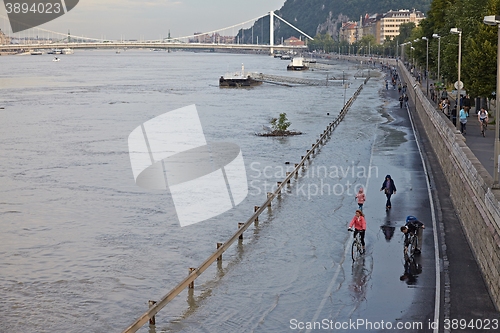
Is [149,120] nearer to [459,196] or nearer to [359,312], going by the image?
[459,196]

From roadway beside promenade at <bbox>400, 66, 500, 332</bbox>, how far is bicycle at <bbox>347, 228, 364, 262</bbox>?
1553 mm

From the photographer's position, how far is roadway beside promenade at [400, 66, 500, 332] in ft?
38.5

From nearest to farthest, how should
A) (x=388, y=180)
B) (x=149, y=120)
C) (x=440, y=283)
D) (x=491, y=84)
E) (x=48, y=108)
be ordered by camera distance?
1. (x=440, y=283)
2. (x=388, y=180)
3. (x=491, y=84)
4. (x=149, y=120)
5. (x=48, y=108)

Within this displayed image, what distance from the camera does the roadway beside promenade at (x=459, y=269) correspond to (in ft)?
38.5

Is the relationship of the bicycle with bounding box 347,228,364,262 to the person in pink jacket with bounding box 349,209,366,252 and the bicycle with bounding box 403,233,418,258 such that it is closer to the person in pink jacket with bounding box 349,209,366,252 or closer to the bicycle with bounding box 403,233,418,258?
the person in pink jacket with bounding box 349,209,366,252

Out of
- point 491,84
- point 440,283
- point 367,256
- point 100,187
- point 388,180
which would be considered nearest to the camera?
point 440,283

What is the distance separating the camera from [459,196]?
58.3ft

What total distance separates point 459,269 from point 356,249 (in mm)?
2297

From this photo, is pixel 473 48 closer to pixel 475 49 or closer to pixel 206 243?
pixel 475 49

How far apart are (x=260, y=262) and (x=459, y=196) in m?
4.98

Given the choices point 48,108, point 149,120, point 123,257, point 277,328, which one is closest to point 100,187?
point 123,257

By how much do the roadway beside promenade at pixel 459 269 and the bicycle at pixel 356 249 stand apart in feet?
5.10

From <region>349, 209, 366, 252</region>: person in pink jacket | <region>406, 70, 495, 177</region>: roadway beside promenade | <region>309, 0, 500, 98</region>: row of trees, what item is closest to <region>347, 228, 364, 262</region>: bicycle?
<region>349, 209, 366, 252</region>: person in pink jacket

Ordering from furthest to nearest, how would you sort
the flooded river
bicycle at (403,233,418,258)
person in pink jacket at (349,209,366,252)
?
person in pink jacket at (349,209,366,252) → bicycle at (403,233,418,258) → the flooded river
